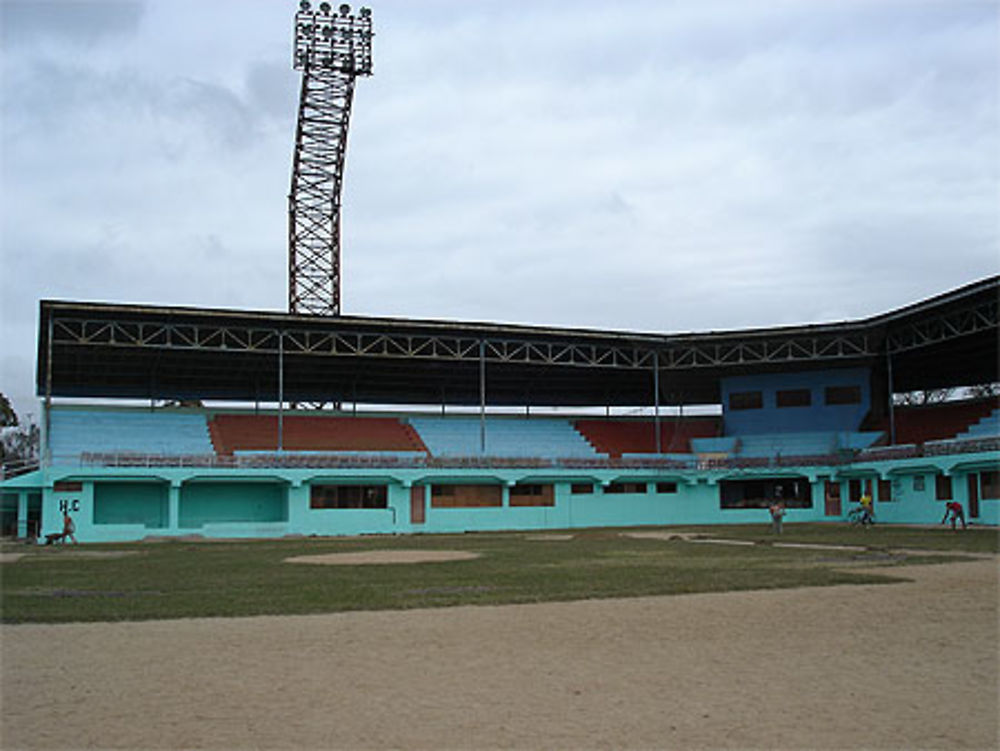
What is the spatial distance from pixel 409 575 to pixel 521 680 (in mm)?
12210

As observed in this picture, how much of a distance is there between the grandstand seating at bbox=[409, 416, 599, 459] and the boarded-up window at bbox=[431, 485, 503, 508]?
254 centimetres

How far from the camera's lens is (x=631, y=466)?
176ft

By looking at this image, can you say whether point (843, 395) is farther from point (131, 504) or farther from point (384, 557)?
point (131, 504)

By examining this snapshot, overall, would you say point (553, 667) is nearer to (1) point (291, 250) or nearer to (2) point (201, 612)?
(2) point (201, 612)

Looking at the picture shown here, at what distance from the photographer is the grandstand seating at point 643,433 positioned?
195ft

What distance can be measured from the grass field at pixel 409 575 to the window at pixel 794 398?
24.3 metres

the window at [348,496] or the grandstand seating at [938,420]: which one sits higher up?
the grandstand seating at [938,420]

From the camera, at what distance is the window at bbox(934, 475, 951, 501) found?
1796 inches

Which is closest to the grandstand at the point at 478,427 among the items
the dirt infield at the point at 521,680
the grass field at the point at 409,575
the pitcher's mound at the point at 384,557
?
the grass field at the point at 409,575

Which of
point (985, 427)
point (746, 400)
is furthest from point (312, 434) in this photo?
point (985, 427)

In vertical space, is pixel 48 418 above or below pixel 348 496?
above

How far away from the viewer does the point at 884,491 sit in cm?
4984

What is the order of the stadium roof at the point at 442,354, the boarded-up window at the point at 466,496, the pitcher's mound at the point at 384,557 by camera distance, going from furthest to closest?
the boarded-up window at the point at 466,496
the stadium roof at the point at 442,354
the pitcher's mound at the point at 384,557

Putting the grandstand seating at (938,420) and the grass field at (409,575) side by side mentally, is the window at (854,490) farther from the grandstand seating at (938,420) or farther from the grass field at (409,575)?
the grass field at (409,575)
